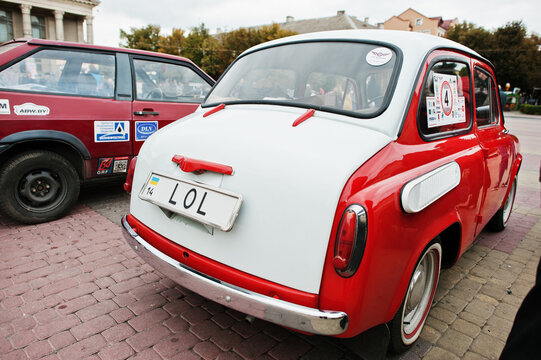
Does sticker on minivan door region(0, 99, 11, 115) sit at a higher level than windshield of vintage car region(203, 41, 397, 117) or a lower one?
lower

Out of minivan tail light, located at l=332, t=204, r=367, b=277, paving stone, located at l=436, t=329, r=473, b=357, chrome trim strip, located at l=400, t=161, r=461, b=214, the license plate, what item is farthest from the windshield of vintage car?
paving stone, located at l=436, t=329, r=473, b=357

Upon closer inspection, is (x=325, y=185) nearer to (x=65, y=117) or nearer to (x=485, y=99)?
(x=485, y=99)

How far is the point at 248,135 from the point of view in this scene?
2139 mm

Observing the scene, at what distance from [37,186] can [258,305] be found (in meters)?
3.54

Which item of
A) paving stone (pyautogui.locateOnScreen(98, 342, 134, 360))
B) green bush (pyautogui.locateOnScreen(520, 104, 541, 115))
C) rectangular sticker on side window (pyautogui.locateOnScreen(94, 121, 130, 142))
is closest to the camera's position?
paving stone (pyautogui.locateOnScreen(98, 342, 134, 360))

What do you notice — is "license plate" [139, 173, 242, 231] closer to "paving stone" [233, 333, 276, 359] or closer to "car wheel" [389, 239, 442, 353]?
"paving stone" [233, 333, 276, 359]

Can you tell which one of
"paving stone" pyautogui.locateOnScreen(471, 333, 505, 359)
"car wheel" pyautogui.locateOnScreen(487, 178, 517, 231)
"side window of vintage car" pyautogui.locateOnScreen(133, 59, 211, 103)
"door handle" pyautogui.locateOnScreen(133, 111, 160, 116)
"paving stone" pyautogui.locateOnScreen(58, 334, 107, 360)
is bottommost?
"paving stone" pyautogui.locateOnScreen(58, 334, 107, 360)

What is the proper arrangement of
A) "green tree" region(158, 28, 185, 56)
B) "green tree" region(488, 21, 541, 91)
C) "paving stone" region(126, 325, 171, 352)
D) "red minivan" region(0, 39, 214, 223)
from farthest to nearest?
"green tree" region(158, 28, 185, 56), "green tree" region(488, 21, 541, 91), "red minivan" region(0, 39, 214, 223), "paving stone" region(126, 325, 171, 352)

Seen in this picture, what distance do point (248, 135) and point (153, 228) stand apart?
878 mm

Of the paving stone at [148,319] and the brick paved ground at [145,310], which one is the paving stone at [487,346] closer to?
the brick paved ground at [145,310]

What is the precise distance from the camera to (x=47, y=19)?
47.4m

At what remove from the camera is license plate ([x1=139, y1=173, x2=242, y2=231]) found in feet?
6.34

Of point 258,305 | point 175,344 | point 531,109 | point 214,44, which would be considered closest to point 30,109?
point 175,344

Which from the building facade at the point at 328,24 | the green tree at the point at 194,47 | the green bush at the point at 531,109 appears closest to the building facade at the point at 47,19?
the green tree at the point at 194,47
